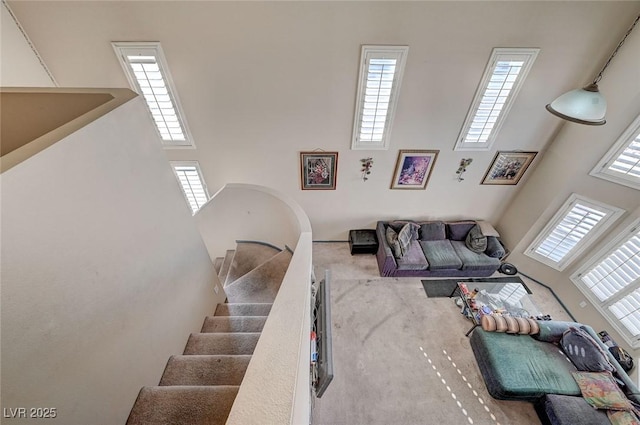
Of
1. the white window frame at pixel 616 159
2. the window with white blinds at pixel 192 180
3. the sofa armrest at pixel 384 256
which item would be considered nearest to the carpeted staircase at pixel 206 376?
the window with white blinds at pixel 192 180

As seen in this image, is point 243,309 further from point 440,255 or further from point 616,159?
point 616,159

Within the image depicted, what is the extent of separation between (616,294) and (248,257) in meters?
5.79

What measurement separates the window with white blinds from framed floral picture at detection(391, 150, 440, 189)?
347 centimetres

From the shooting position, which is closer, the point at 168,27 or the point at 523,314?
the point at 168,27

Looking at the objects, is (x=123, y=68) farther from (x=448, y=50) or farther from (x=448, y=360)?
(x=448, y=360)

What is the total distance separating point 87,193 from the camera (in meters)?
1.15

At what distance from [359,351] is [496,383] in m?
1.73

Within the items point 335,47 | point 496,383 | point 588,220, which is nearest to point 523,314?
point 496,383

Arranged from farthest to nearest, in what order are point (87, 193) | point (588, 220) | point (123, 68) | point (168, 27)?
point (588, 220) → point (123, 68) → point (168, 27) → point (87, 193)

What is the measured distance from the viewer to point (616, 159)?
3.44m

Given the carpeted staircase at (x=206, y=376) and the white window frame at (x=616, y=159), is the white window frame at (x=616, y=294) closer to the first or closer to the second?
the white window frame at (x=616, y=159)

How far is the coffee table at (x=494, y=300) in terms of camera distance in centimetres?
393

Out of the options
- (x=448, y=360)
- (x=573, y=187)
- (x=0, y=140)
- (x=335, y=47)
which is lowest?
(x=448, y=360)

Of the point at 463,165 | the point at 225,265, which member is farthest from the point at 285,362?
the point at 463,165
